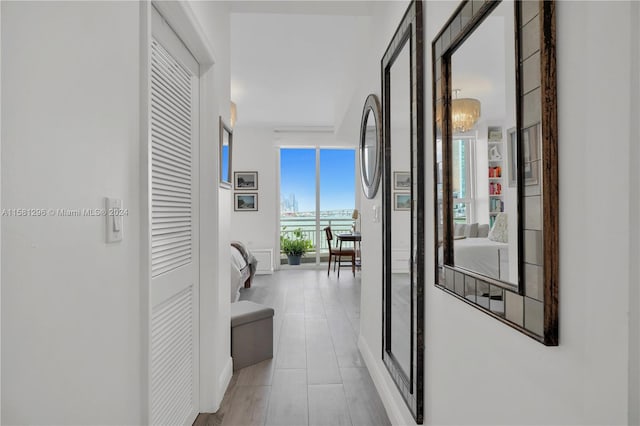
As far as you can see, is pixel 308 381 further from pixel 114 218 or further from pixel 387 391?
pixel 114 218

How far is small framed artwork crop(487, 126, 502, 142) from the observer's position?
38.7 inches

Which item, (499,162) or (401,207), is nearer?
(499,162)

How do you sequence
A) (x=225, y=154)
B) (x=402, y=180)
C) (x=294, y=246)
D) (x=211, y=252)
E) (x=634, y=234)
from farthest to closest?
1. (x=294, y=246)
2. (x=225, y=154)
3. (x=211, y=252)
4. (x=402, y=180)
5. (x=634, y=234)

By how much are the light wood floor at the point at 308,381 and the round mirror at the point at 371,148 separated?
1.29m

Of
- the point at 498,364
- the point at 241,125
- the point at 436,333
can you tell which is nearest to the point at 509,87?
the point at 498,364

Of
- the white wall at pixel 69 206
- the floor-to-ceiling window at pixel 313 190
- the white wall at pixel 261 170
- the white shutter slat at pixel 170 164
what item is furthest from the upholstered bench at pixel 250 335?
the floor-to-ceiling window at pixel 313 190

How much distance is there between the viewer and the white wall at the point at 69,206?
0.74m

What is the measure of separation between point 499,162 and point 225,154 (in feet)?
6.18

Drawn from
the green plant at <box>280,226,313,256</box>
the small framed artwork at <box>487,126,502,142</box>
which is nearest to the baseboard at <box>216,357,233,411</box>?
the small framed artwork at <box>487,126,502,142</box>

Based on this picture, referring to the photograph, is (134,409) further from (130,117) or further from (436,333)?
(436,333)

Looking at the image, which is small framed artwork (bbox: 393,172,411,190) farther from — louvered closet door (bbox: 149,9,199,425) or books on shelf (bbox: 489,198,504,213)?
louvered closet door (bbox: 149,9,199,425)

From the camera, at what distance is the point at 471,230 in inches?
45.6

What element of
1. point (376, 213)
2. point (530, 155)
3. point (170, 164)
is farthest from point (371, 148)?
point (530, 155)

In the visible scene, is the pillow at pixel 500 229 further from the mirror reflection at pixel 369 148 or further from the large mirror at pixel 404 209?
the mirror reflection at pixel 369 148
